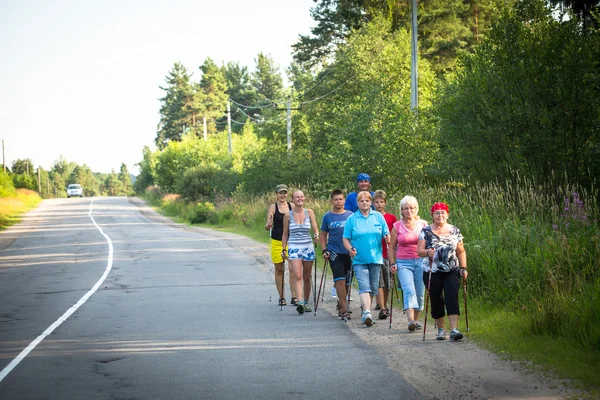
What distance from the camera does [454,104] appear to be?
64.1 feet

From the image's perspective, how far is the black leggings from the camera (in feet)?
31.9

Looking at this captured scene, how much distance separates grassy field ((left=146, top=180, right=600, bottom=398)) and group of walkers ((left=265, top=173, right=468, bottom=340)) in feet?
2.60

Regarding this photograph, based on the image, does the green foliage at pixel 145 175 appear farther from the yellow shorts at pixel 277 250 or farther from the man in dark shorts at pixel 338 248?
the man in dark shorts at pixel 338 248

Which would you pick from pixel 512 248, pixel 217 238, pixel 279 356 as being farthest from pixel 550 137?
pixel 217 238

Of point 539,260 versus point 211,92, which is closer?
point 539,260

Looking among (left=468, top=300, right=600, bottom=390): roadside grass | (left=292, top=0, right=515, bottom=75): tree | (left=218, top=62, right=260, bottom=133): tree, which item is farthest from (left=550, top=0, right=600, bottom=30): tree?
(left=218, top=62, right=260, bottom=133): tree

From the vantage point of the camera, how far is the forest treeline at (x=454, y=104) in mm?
17078

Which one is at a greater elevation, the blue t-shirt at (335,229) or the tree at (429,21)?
the tree at (429,21)

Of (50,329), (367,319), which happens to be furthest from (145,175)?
(367,319)

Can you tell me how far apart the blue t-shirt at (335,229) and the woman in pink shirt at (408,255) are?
115 centimetres

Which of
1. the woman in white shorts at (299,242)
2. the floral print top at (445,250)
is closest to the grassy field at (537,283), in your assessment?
the floral print top at (445,250)

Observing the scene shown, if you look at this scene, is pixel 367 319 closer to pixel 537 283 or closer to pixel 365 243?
pixel 365 243

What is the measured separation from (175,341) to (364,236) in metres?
2.90

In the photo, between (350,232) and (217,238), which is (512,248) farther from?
(217,238)
